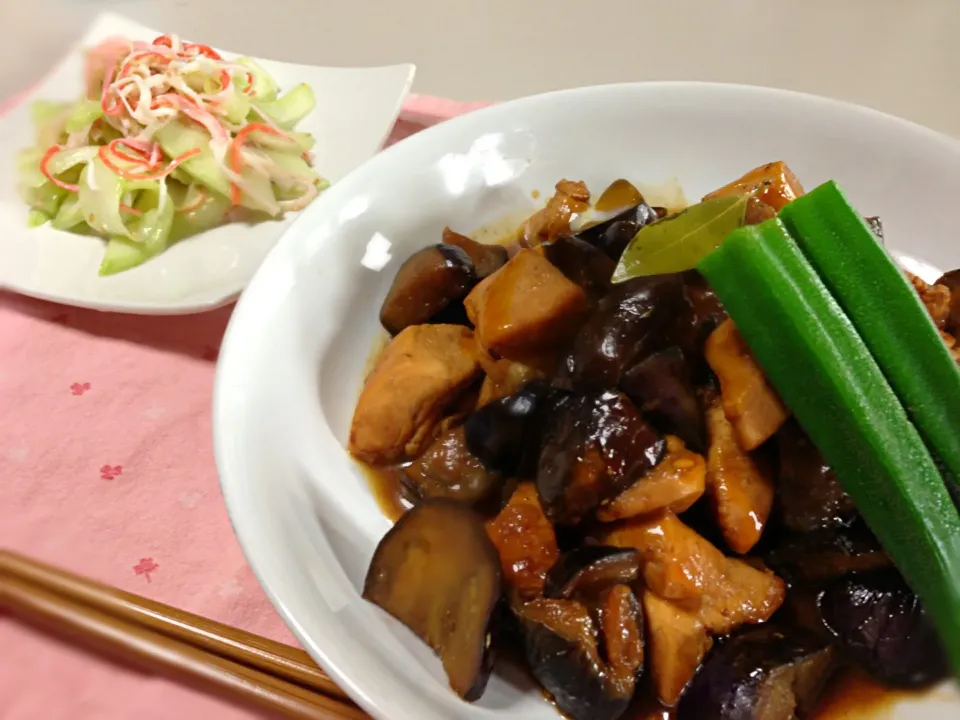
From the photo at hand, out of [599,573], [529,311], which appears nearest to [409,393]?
[529,311]

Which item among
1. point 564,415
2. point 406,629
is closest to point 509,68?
point 564,415

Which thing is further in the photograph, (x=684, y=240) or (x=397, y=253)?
(x=397, y=253)

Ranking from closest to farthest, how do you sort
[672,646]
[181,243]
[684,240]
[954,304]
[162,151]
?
[672,646] → [684,240] → [954,304] → [181,243] → [162,151]

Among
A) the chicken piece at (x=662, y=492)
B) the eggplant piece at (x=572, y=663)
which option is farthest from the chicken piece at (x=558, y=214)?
the eggplant piece at (x=572, y=663)

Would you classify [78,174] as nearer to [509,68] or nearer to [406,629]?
[509,68]

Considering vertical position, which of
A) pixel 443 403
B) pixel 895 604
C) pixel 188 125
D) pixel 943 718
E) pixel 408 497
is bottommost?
pixel 188 125

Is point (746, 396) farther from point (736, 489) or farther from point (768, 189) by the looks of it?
point (768, 189)
